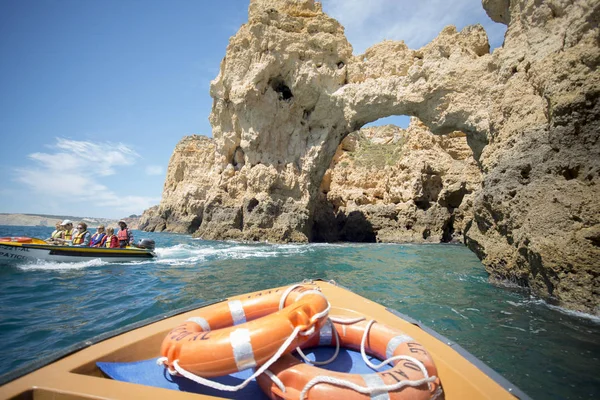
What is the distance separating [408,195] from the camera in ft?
74.3

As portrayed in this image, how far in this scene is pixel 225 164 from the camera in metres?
21.9

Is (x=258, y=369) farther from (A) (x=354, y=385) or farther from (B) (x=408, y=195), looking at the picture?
(B) (x=408, y=195)

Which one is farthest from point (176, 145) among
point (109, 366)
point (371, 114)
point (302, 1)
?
point (109, 366)

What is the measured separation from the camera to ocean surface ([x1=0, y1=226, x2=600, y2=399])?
3.25m

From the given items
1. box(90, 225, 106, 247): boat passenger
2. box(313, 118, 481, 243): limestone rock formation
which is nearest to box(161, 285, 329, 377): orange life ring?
box(90, 225, 106, 247): boat passenger

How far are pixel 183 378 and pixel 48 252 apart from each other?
906cm

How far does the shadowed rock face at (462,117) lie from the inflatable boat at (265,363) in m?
3.88

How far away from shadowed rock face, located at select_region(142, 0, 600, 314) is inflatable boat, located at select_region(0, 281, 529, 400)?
3879 mm

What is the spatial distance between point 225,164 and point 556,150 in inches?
772

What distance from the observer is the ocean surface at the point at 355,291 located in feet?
10.7

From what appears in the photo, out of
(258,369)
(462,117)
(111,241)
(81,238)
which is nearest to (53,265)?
(81,238)

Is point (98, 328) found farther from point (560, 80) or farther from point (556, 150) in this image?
point (560, 80)

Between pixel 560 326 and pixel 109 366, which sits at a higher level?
pixel 109 366

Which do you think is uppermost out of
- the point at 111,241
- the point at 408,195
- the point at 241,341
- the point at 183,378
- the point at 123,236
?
the point at 408,195
